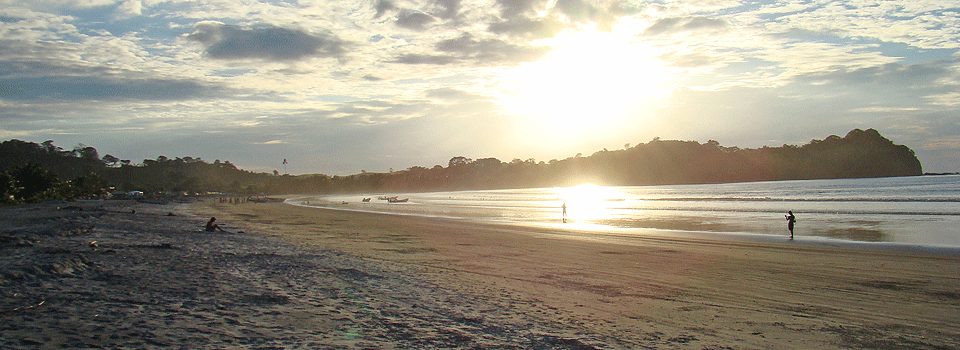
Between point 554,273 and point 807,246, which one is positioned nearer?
point 554,273

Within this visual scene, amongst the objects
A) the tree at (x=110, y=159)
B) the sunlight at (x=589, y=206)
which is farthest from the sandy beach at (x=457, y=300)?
the tree at (x=110, y=159)

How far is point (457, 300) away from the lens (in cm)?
771

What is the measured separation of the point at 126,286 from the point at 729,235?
20675 millimetres

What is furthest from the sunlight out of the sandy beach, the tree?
the tree

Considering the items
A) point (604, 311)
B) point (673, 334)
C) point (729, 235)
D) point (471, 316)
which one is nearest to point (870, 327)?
point (673, 334)

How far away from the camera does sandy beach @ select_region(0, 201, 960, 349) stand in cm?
545

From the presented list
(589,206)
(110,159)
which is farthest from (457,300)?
(110,159)

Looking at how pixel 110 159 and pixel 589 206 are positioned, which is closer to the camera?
pixel 589 206

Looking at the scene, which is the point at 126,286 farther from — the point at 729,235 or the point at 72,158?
the point at 72,158

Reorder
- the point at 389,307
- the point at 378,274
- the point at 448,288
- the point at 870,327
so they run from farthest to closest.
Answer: the point at 378,274
the point at 448,288
the point at 389,307
the point at 870,327

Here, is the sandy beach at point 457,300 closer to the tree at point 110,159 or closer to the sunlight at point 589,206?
the sunlight at point 589,206

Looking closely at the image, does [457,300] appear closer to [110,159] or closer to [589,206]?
[589,206]

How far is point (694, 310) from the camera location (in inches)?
294

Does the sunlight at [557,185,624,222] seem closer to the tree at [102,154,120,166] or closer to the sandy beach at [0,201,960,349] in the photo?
the sandy beach at [0,201,960,349]
